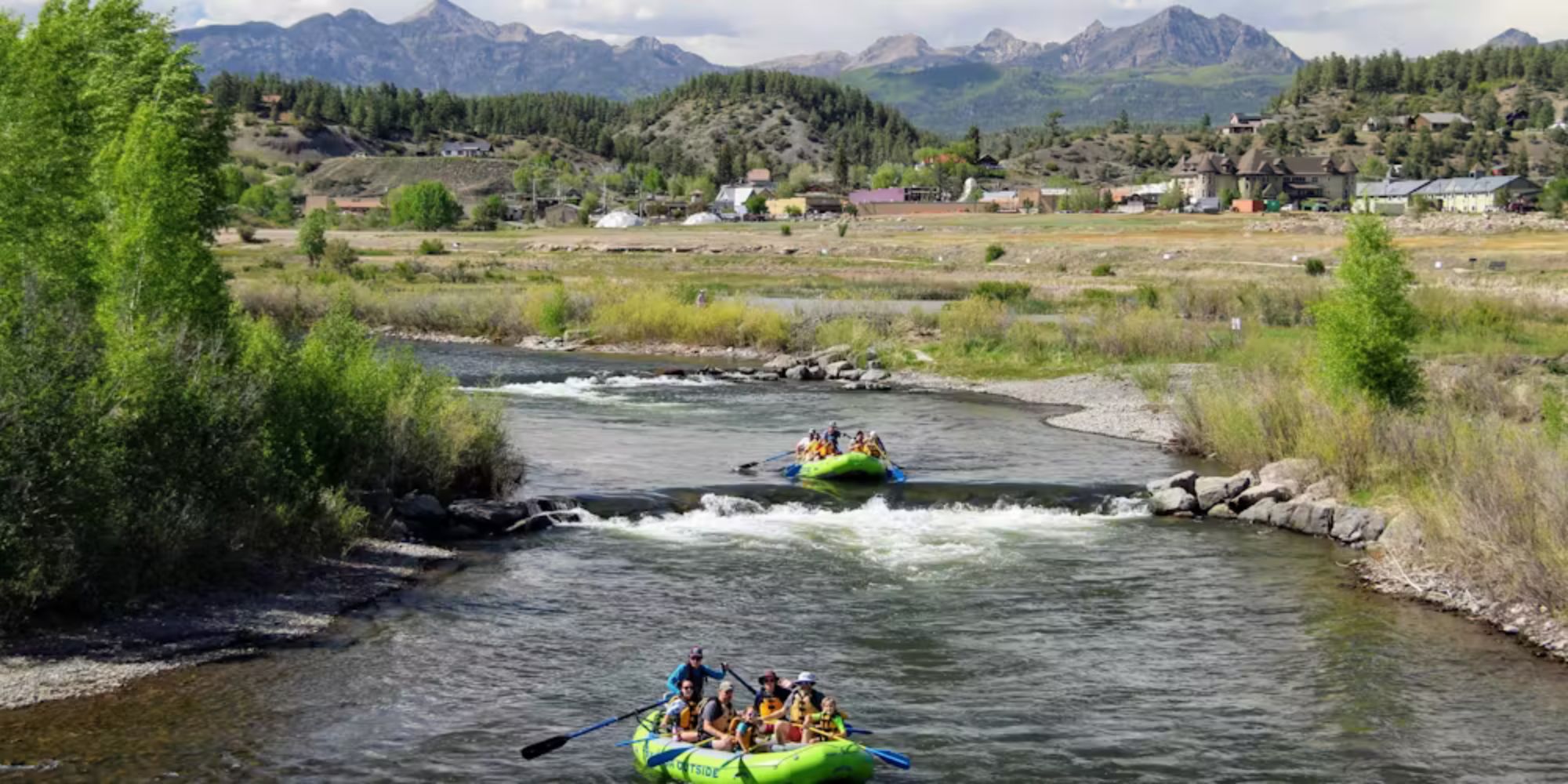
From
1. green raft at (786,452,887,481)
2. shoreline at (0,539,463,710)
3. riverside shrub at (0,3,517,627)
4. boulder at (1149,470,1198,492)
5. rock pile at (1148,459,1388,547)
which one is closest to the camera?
shoreline at (0,539,463,710)

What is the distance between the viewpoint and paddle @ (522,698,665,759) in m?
22.1

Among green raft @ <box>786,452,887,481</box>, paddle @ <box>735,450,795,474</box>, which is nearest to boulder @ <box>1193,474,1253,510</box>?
green raft @ <box>786,452,887,481</box>

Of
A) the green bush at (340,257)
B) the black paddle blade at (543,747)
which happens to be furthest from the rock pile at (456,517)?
the green bush at (340,257)

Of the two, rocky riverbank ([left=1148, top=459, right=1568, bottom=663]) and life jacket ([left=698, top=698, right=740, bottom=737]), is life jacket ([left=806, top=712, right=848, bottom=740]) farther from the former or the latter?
rocky riverbank ([left=1148, top=459, right=1568, bottom=663])

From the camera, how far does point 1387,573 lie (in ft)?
109

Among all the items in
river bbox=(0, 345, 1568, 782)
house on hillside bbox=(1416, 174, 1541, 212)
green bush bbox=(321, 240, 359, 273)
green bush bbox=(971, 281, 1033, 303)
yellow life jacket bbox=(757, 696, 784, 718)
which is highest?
house on hillside bbox=(1416, 174, 1541, 212)

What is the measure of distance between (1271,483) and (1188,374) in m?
23.2

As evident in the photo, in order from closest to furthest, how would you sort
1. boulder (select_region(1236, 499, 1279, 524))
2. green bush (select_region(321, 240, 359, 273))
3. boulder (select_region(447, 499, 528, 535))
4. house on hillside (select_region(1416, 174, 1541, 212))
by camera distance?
boulder (select_region(447, 499, 528, 535))
boulder (select_region(1236, 499, 1279, 524))
green bush (select_region(321, 240, 359, 273))
house on hillside (select_region(1416, 174, 1541, 212))

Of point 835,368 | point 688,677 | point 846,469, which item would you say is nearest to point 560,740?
point 688,677

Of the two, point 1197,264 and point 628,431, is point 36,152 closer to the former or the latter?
A: point 628,431

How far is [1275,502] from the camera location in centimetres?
3969

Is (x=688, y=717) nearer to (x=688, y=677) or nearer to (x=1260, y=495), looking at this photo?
(x=688, y=677)

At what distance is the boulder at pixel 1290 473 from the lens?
4112 cm

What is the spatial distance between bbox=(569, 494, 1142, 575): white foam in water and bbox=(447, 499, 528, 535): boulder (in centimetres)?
195
